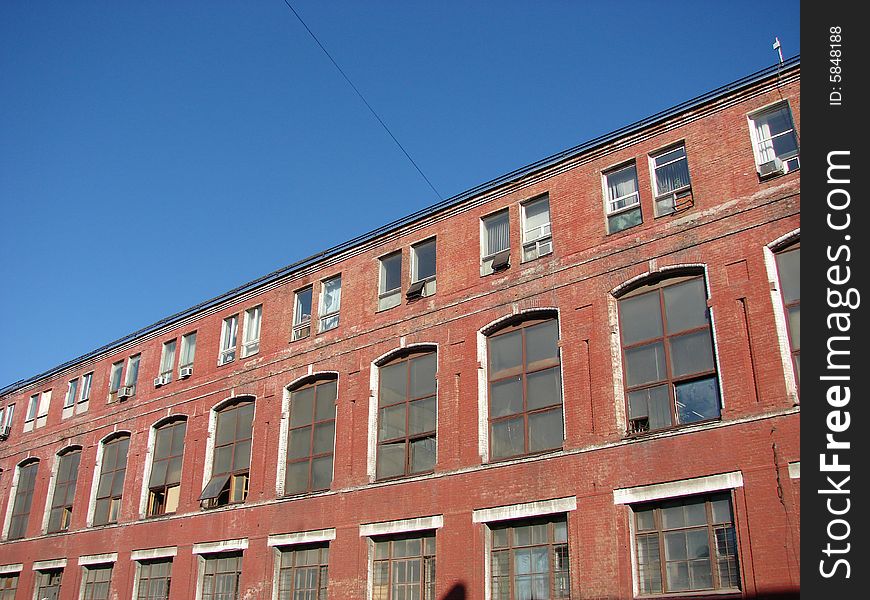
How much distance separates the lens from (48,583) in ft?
98.0

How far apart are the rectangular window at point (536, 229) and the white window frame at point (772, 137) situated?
518 cm

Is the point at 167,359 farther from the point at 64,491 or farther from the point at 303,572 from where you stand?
the point at 303,572

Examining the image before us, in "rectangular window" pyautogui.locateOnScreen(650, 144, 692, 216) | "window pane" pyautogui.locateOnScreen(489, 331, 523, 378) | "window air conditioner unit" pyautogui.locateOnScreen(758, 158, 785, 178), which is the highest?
"rectangular window" pyautogui.locateOnScreen(650, 144, 692, 216)

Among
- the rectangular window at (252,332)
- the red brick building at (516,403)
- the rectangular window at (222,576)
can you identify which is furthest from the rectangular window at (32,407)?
the rectangular window at (222,576)

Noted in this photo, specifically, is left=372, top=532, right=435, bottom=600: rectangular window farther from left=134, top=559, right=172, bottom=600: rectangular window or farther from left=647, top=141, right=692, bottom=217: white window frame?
left=647, top=141, right=692, bottom=217: white window frame

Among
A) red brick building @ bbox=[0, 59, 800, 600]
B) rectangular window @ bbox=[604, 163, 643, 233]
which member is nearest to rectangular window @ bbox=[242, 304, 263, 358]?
red brick building @ bbox=[0, 59, 800, 600]

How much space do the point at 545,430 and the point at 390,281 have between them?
23.7 ft

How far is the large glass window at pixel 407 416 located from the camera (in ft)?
69.5

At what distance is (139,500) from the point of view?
2777 centimetres

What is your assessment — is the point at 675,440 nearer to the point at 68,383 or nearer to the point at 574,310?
the point at 574,310

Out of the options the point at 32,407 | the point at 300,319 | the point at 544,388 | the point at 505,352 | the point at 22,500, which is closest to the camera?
the point at 544,388

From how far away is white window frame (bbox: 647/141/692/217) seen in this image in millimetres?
18828

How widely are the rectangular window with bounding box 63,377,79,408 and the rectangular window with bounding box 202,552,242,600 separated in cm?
1242

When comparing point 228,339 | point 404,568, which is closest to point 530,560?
point 404,568
